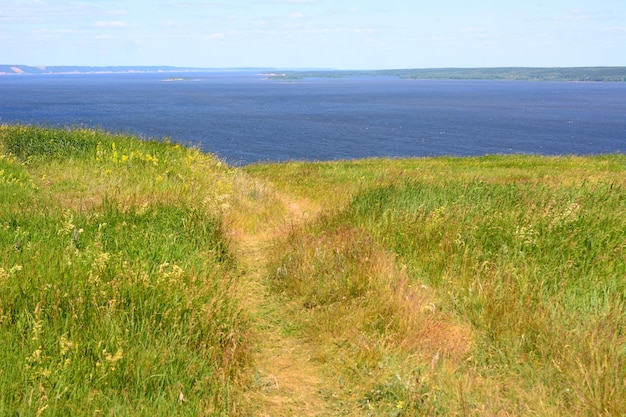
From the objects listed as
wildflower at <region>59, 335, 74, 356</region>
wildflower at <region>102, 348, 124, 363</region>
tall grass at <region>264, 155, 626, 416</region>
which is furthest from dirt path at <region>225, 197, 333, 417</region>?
wildflower at <region>59, 335, 74, 356</region>

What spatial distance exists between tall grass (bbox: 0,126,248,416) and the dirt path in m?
0.29

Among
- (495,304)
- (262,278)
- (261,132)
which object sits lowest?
(261,132)

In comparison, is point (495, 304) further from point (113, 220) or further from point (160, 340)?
point (113, 220)

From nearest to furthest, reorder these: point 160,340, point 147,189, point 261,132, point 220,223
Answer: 1. point 160,340
2. point 220,223
3. point 147,189
4. point 261,132

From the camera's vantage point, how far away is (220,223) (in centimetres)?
913

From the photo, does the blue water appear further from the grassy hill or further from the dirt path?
the dirt path

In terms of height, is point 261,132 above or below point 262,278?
below

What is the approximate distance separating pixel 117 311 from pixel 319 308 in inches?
99.0

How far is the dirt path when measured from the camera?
470 cm

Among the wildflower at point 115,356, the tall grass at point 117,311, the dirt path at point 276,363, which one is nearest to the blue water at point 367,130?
the tall grass at point 117,311

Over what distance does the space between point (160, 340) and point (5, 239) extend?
3522 mm

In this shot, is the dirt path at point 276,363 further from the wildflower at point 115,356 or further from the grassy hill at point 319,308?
the wildflower at point 115,356

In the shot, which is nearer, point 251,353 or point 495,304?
point 251,353

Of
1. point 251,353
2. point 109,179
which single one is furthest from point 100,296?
point 109,179
